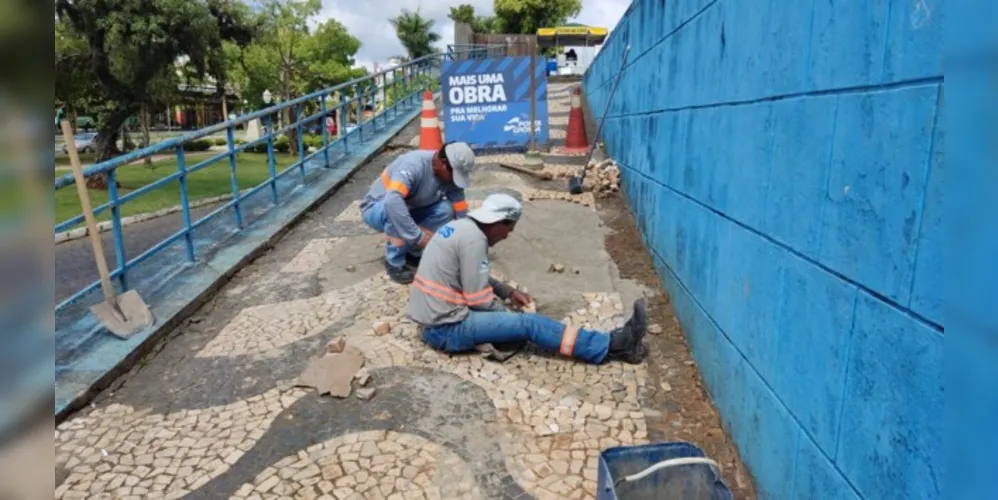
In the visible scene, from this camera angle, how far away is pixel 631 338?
3.69 m

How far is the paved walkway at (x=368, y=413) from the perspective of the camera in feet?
9.04

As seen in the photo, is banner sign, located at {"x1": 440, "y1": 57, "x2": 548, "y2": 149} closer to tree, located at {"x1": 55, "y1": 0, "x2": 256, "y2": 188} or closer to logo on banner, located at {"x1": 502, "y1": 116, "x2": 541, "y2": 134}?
logo on banner, located at {"x1": 502, "y1": 116, "x2": 541, "y2": 134}

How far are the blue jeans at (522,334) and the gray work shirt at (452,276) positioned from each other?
2.9 inches

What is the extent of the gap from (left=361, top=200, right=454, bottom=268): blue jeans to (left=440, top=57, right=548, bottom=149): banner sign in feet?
15.7

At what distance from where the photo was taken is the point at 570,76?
86.2 ft

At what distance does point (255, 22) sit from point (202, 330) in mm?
19808

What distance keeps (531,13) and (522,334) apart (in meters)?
44.1

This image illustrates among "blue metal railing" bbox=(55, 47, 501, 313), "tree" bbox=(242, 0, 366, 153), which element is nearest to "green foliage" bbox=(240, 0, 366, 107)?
"tree" bbox=(242, 0, 366, 153)

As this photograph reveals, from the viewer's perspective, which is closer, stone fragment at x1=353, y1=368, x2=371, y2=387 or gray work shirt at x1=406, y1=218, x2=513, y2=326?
stone fragment at x1=353, y1=368, x2=371, y2=387

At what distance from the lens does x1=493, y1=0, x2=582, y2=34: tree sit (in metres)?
43.8

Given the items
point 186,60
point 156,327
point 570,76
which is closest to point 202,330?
point 156,327

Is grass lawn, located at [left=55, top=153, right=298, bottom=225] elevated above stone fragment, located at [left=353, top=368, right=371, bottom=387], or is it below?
below

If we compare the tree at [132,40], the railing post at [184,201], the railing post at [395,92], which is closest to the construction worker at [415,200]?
the railing post at [184,201]

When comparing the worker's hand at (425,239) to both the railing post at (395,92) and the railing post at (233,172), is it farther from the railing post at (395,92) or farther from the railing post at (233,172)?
the railing post at (395,92)
